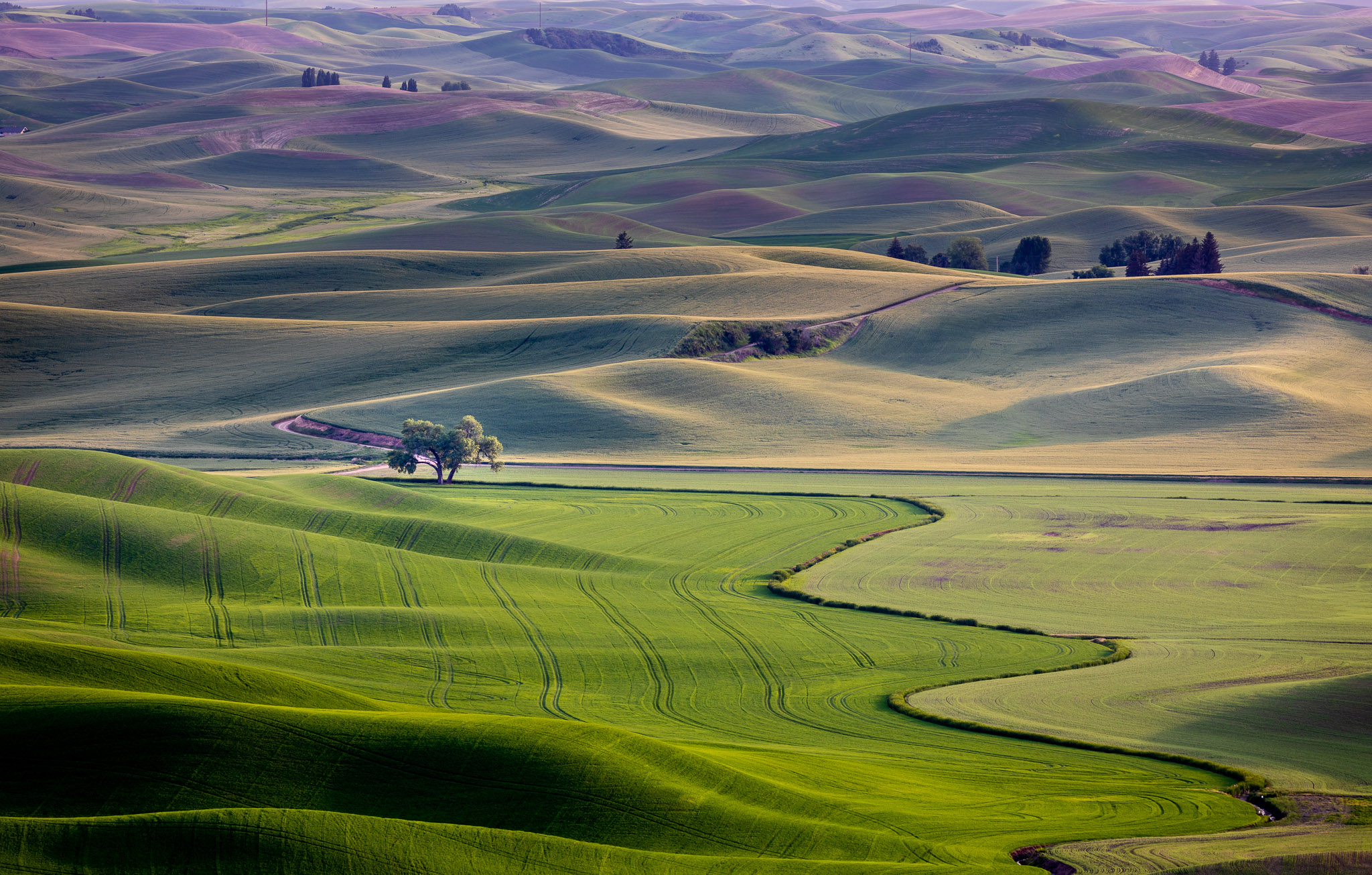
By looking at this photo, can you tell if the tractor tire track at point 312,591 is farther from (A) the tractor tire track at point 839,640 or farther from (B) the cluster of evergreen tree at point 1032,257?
(B) the cluster of evergreen tree at point 1032,257

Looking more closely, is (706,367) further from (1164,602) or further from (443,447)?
(1164,602)

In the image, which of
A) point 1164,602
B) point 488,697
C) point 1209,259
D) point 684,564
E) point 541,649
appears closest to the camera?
point 488,697

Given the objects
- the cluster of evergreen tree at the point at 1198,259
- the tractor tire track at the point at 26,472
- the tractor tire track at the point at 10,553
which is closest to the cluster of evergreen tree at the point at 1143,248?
the cluster of evergreen tree at the point at 1198,259

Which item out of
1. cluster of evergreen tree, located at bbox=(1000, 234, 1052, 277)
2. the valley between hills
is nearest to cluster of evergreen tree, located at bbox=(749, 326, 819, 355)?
the valley between hills

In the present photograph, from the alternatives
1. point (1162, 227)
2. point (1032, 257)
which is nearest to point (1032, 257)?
point (1032, 257)

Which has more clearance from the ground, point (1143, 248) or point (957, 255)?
point (1143, 248)

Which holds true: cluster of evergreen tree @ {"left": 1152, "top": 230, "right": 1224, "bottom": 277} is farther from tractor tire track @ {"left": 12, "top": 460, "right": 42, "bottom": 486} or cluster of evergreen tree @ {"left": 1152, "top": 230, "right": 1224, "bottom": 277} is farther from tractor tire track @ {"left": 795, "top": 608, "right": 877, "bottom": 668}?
tractor tire track @ {"left": 12, "top": 460, "right": 42, "bottom": 486}
